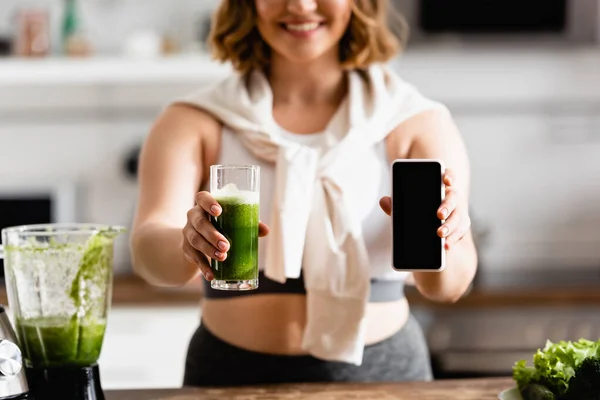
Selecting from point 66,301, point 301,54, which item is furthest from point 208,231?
point 301,54

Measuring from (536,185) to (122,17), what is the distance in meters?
1.61

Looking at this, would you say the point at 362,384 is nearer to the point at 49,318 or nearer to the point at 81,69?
the point at 49,318

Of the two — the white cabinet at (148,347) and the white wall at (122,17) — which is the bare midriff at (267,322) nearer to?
the white cabinet at (148,347)

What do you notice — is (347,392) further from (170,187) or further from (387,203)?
(170,187)

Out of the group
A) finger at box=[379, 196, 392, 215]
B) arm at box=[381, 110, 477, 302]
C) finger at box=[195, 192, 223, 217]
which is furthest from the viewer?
arm at box=[381, 110, 477, 302]

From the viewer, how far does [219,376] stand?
65.6 inches

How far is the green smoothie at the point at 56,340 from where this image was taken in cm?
129

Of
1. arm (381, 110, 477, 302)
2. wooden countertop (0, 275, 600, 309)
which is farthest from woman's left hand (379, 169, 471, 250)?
wooden countertop (0, 275, 600, 309)

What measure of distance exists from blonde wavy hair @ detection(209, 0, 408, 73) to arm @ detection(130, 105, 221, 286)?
5.9 inches

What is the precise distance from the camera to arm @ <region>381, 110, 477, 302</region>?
5.06 feet

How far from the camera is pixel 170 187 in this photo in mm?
1619

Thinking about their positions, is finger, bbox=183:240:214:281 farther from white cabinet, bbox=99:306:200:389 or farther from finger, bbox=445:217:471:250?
white cabinet, bbox=99:306:200:389

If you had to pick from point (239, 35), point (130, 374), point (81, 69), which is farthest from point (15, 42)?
point (239, 35)

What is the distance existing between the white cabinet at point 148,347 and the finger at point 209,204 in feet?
5.53
